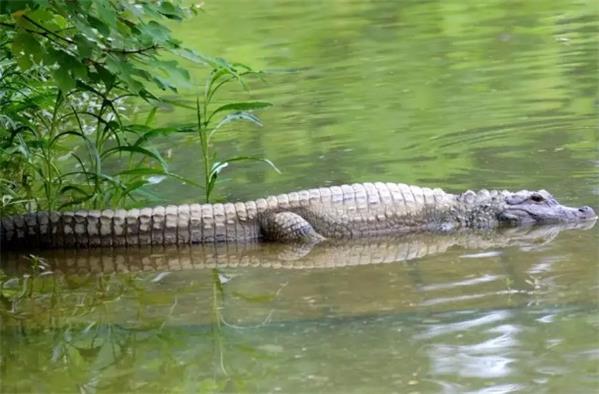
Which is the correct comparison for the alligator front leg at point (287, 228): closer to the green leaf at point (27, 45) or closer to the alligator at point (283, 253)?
the alligator at point (283, 253)

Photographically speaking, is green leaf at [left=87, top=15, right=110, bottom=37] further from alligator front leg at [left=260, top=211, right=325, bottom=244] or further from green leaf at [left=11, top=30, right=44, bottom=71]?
alligator front leg at [left=260, top=211, right=325, bottom=244]

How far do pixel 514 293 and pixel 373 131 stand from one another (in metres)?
4.72

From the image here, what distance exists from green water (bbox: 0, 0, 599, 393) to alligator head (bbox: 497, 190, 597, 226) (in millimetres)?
230

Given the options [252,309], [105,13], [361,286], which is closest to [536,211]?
[361,286]

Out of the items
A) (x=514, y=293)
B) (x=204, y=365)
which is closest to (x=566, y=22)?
(x=514, y=293)

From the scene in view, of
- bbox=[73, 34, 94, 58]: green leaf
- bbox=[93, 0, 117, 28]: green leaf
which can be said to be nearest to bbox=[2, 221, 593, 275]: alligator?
bbox=[73, 34, 94, 58]: green leaf

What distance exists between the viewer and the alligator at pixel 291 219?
8180mm

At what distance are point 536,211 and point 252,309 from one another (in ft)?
8.26

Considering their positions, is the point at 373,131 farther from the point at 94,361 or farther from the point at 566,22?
the point at 566,22

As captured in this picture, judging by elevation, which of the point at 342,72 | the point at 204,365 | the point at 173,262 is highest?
the point at 342,72

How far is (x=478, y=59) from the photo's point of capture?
588 inches

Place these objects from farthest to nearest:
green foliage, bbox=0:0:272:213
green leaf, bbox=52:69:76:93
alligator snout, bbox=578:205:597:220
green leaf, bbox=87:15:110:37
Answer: alligator snout, bbox=578:205:597:220, green leaf, bbox=52:69:76:93, green foliage, bbox=0:0:272:213, green leaf, bbox=87:15:110:37

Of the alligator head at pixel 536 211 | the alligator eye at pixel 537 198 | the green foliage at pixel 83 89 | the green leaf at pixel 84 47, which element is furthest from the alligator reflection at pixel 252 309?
the green leaf at pixel 84 47

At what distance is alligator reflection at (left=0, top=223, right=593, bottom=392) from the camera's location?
547 centimetres
